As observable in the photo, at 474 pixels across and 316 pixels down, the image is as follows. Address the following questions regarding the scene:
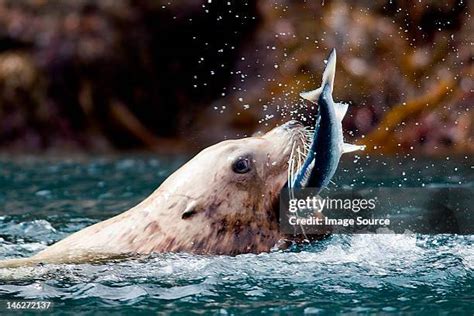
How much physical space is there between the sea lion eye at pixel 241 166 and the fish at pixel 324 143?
334 mm

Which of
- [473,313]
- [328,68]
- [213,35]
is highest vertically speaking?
[213,35]

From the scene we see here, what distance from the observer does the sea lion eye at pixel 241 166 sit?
547 centimetres

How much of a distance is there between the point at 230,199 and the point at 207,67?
1532cm

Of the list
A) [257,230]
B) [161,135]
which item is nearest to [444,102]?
[161,135]

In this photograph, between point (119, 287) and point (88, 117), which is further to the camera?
point (88, 117)

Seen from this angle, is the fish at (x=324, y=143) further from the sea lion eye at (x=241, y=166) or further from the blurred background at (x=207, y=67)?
the blurred background at (x=207, y=67)

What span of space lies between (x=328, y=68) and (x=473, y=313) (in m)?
1.65

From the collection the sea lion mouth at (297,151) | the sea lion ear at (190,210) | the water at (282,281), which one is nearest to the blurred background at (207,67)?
the water at (282,281)

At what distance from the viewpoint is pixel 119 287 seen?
16.3 feet

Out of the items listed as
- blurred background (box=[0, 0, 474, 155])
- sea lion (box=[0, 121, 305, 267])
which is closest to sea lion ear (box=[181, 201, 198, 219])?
sea lion (box=[0, 121, 305, 267])

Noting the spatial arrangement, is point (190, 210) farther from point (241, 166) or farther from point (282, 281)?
point (282, 281)

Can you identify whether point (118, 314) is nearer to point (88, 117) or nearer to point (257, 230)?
point (257, 230)

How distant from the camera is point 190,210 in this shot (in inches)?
212

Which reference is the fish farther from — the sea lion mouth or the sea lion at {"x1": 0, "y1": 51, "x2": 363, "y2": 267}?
the sea lion mouth
